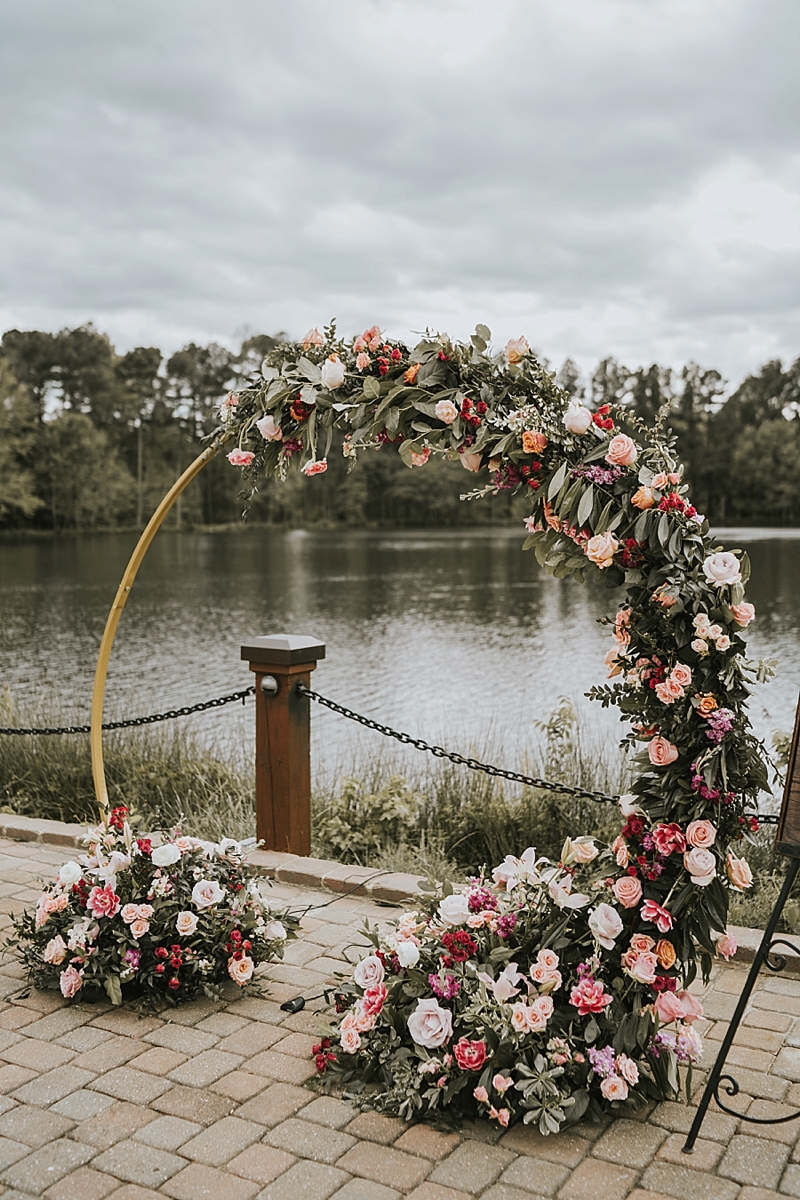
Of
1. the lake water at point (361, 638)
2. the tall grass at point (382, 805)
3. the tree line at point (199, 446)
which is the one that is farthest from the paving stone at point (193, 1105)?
the tree line at point (199, 446)

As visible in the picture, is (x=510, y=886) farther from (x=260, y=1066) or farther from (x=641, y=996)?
(x=260, y=1066)

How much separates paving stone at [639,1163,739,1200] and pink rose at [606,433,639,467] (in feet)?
6.46

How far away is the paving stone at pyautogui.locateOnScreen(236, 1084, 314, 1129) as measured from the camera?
2.91 m

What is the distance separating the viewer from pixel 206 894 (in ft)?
12.4

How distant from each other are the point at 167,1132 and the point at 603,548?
209 cm

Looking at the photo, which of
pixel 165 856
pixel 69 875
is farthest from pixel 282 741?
pixel 69 875

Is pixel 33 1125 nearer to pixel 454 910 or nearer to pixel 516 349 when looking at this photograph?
pixel 454 910

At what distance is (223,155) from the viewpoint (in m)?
40.0

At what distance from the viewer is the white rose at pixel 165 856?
381 cm

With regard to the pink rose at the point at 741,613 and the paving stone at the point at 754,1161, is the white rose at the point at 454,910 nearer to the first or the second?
the paving stone at the point at 754,1161

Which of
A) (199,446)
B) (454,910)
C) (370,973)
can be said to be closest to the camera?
(370,973)

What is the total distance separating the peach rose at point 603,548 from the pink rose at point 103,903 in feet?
7.21

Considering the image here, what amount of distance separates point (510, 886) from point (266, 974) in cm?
120

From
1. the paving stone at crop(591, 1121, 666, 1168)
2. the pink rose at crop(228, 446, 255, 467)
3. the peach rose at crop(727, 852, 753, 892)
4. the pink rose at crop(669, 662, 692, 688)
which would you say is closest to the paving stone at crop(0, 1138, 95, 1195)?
the paving stone at crop(591, 1121, 666, 1168)
